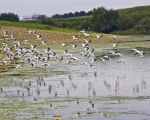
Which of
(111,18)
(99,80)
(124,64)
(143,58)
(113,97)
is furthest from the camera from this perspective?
(111,18)

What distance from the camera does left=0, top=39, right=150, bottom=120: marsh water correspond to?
26.1 m

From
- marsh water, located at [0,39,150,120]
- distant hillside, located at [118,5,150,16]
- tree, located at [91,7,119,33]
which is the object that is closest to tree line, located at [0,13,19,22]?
tree, located at [91,7,119,33]

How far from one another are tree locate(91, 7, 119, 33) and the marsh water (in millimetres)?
69451

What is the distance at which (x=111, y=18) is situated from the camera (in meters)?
117

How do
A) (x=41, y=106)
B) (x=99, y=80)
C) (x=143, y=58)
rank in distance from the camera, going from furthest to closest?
Answer: (x=143, y=58)
(x=99, y=80)
(x=41, y=106)

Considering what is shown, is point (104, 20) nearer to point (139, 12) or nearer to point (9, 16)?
point (9, 16)

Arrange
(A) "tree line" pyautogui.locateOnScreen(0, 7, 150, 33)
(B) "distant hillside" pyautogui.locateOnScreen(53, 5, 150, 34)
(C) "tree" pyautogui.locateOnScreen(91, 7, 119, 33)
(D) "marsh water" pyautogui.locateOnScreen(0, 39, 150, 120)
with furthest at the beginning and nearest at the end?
(B) "distant hillside" pyautogui.locateOnScreen(53, 5, 150, 34), (A) "tree line" pyautogui.locateOnScreen(0, 7, 150, 33), (C) "tree" pyautogui.locateOnScreen(91, 7, 119, 33), (D) "marsh water" pyautogui.locateOnScreen(0, 39, 150, 120)

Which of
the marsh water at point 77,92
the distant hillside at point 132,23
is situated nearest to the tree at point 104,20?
the distant hillside at point 132,23

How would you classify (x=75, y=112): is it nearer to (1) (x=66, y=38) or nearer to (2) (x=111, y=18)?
(1) (x=66, y=38)

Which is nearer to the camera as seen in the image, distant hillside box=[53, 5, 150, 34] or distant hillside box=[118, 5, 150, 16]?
distant hillside box=[53, 5, 150, 34]

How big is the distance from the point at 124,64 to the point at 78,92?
15.3m

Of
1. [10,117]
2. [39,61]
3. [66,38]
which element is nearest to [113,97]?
[10,117]

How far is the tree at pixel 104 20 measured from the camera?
11500 centimetres

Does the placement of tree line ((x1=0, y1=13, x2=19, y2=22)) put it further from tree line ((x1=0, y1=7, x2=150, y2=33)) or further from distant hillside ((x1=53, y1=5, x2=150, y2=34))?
distant hillside ((x1=53, y1=5, x2=150, y2=34))
